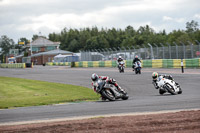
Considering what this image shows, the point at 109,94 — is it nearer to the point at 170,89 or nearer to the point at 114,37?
the point at 170,89

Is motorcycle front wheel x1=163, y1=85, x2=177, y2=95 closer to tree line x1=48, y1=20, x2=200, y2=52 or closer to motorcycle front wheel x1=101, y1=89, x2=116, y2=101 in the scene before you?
motorcycle front wheel x1=101, y1=89, x2=116, y2=101

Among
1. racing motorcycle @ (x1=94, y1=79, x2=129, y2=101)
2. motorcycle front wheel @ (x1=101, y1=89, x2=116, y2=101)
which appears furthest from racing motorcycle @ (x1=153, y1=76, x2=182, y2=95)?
motorcycle front wheel @ (x1=101, y1=89, x2=116, y2=101)

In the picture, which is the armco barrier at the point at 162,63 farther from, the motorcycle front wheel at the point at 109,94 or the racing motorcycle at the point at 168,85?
the motorcycle front wheel at the point at 109,94

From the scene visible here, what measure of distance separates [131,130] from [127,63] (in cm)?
4515

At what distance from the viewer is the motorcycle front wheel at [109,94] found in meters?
15.5

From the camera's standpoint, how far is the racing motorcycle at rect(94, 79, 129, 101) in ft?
50.6

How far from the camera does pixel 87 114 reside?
1126 centimetres

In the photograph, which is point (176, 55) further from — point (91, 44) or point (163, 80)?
point (91, 44)

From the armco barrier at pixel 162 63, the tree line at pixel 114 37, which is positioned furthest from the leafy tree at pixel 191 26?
the armco barrier at pixel 162 63

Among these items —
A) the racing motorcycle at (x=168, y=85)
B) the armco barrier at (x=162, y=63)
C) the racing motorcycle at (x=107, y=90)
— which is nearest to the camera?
the racing motorcycle at (x=107, y=90)

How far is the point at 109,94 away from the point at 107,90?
0.62 ft

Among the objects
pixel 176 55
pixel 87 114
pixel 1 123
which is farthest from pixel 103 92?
pixel 176 55

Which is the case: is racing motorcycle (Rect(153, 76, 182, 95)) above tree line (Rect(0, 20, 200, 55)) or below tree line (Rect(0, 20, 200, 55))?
below

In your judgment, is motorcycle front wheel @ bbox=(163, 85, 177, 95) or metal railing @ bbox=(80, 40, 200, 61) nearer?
motorcycle front wheel @ bbox=(163, 85, 177, 95)
